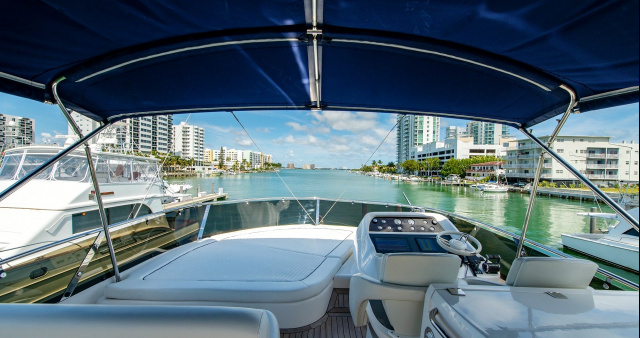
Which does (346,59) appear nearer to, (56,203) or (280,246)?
(280,246)

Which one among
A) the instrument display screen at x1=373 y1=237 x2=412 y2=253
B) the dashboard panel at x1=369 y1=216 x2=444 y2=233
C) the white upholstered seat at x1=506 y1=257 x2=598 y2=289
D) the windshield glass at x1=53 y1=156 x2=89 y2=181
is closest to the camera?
the white upholstered seat at x1=506 y1=257 x2=598 y2=289

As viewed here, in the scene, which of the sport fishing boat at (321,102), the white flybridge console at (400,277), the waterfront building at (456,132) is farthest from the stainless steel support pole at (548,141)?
the waterfront building at (456,132)

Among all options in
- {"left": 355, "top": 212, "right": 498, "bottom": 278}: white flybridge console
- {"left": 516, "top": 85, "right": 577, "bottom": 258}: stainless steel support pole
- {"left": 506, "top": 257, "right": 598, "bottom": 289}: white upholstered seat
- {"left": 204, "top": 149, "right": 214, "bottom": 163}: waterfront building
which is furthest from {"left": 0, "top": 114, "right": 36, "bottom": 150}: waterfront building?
{"left": 204, "top": 149, "right": 214, "bottom": 163}: waterfront building

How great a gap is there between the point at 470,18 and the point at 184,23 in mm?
1062

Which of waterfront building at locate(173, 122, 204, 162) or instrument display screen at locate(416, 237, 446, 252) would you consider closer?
instrument display screen at locate(416, 237, 446, 252)

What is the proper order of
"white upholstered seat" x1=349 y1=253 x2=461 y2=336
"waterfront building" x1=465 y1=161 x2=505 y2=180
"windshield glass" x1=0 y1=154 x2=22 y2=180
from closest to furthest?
"white upholstered seat" x1=349 y1=253 x2=461 y2=336 → "windshield glass" x1=0 y1=154 x2=22 y2=180 → "waterfront building" x1=465 y1=161 x2=505 y2=180

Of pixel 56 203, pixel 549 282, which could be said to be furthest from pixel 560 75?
pixel 56 203

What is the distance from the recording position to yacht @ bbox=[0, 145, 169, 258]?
3979mm

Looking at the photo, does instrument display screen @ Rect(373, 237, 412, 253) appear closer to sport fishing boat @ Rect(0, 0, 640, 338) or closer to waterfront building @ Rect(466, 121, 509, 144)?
sport fishing boat @ Rect(0, 0, 640, 338)

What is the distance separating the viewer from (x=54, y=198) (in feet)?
14.5

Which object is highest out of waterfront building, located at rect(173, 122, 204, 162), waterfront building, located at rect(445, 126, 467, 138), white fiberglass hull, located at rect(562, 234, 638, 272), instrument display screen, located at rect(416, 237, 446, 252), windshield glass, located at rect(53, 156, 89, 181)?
waterfront building, located at rect(445, 126, 467, 138)

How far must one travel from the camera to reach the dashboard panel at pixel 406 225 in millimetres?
2387

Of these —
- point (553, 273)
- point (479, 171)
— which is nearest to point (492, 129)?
point (553, 273)

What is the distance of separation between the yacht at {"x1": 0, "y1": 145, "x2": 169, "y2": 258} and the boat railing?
233 cm
